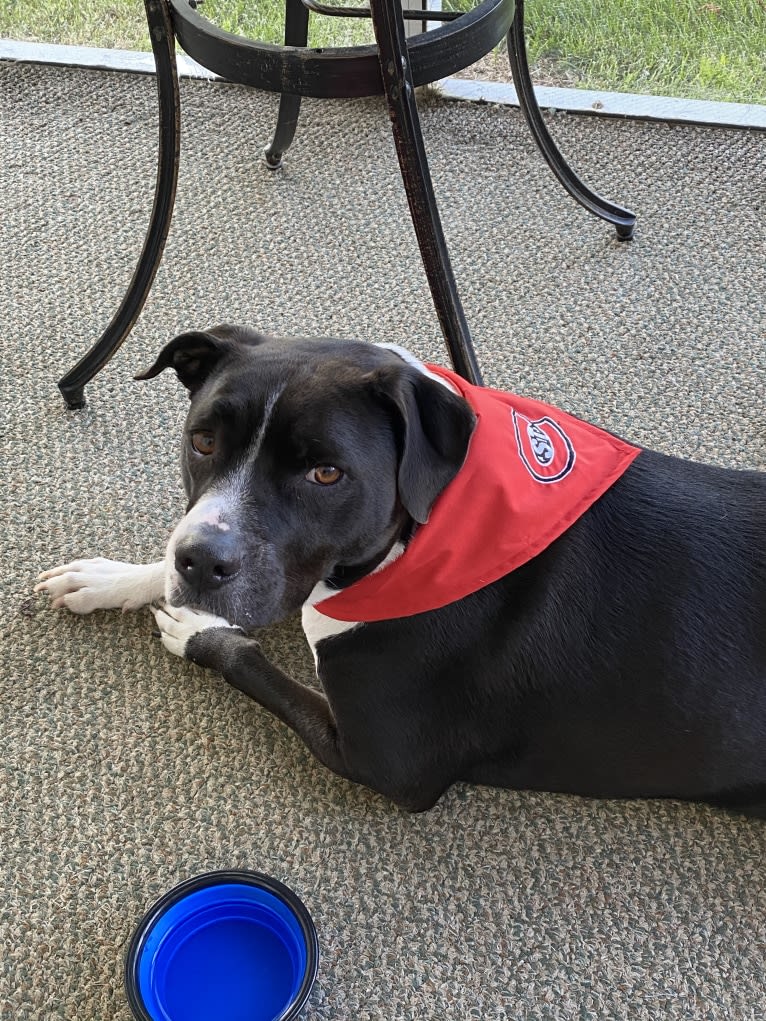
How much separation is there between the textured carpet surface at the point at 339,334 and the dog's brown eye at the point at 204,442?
0.61 m

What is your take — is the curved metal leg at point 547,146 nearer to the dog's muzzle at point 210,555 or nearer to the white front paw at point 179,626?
the white front paw at point 179,626

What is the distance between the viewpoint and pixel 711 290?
2801mm

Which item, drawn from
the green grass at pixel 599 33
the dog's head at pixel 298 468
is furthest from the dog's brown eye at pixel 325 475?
the green grass at pixel 599 33

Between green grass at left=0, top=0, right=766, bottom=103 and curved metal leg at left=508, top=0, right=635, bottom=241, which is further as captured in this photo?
green grass at left=0, top=0, right=766, bottom=103

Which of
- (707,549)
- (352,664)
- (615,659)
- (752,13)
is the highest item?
(752,13)

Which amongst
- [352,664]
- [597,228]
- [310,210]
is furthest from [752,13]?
[352,664]

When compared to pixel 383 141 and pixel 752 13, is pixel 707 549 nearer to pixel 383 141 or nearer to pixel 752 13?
pixel 383 141

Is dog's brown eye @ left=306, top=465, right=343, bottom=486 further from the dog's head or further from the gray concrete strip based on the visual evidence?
the gray concrete strip

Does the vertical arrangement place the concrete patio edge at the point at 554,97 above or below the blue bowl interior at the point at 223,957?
above

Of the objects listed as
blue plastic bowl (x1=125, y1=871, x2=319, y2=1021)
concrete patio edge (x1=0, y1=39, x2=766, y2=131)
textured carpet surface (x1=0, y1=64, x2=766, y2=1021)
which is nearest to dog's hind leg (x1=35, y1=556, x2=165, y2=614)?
textured carpet surface (x1=0, y1=64, x2=766, y2=1021)

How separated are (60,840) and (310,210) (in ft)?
6.62

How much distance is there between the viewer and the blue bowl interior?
1.41 meters

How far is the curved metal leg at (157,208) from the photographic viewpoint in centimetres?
209

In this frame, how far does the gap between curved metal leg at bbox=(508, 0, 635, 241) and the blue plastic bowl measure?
211 cm
